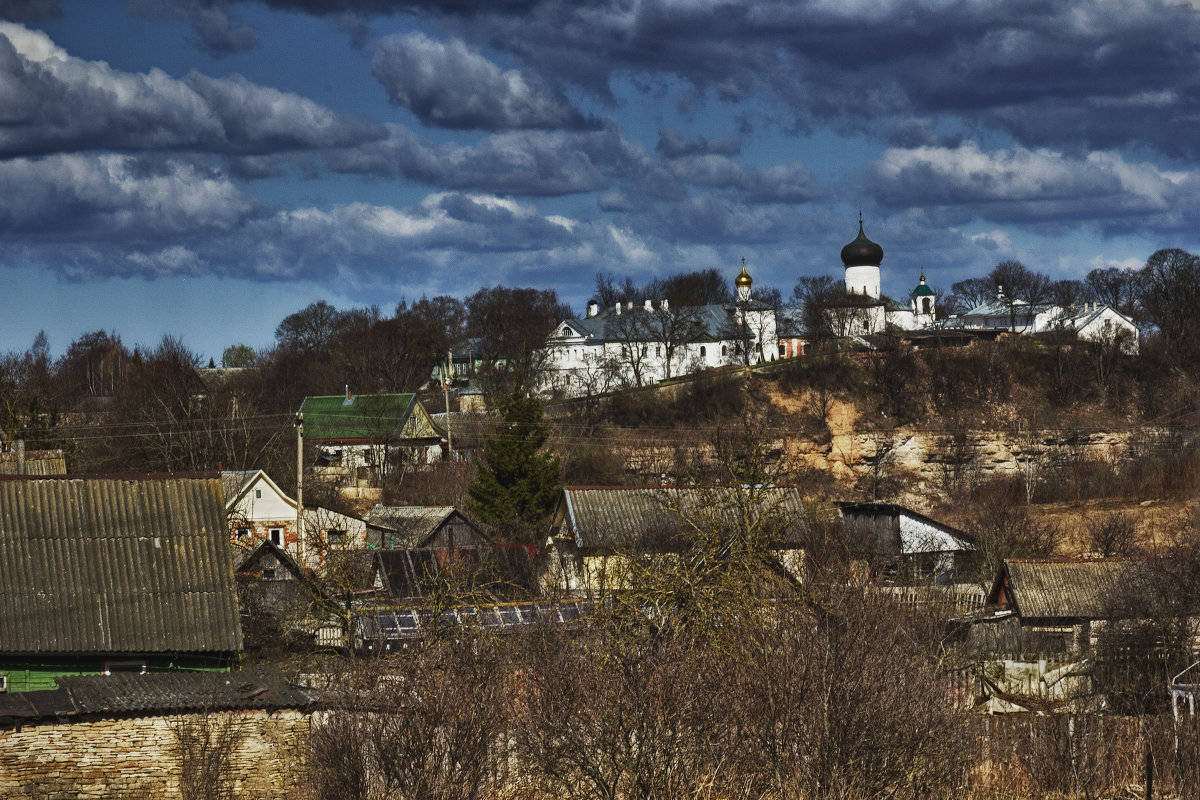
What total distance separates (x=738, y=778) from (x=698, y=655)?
66.3 inches

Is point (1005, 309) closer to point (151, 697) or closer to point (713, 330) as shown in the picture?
point (713, 330)

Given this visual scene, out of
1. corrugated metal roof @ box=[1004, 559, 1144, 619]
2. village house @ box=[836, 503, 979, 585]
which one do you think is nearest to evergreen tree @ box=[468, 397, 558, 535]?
village house @ box=[836, 503, 979, 585]

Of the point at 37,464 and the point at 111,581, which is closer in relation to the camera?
the point at 111,581

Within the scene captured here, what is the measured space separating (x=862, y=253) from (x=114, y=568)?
7747 cm

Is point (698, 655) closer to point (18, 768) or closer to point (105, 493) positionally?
point (18, 768)

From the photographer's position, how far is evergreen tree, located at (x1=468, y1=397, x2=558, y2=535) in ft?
135

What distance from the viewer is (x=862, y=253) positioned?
92.9m

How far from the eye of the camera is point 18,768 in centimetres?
1480

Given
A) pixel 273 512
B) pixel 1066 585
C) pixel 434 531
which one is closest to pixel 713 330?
pixel 273 512

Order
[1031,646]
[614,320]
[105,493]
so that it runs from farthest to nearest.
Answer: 1. [614,320]
2. [1031,646]
3. [105,493]

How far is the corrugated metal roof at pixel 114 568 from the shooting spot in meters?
Result: 20.1

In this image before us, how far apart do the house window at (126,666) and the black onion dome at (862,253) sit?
77.9m

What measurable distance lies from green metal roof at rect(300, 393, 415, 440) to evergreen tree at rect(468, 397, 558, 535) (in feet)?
Answer: 64.4

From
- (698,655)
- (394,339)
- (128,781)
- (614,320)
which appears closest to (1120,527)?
(698,655)
